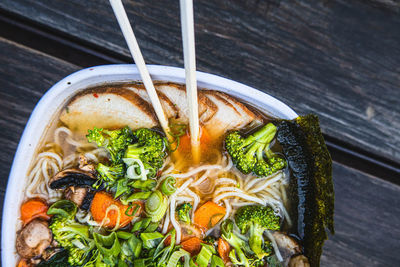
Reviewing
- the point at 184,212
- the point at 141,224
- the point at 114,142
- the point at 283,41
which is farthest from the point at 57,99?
the point at 283,41

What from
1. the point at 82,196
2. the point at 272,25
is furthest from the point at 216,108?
the point at 82,196

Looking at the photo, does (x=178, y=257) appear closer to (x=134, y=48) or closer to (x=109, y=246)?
(x=109, y=246)

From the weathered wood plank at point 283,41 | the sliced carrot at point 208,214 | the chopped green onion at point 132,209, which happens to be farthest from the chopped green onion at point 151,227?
the weathered wood plank at point 283,41

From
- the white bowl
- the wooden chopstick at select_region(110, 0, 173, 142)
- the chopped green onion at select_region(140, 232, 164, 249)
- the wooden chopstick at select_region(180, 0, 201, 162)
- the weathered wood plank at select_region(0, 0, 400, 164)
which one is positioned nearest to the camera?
the wooden chopstick at select_region(180, 0, 201, 162)

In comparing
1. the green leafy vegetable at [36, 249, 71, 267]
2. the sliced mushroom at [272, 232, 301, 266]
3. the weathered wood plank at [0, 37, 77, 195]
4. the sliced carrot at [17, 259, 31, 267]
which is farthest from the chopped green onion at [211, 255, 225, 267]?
the weathered wood plank at [0, 37, 77, 195]

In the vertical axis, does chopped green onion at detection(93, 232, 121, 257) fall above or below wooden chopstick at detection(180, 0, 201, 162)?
below

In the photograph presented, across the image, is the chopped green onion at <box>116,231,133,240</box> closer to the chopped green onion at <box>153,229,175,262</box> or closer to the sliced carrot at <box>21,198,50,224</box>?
the chopped green onion at <box>153,229,175,262</box>

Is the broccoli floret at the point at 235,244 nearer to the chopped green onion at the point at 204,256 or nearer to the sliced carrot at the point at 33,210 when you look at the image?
the chopped green onion at the point at 204,256

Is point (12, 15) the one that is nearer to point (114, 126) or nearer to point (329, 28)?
point (114, 126)
